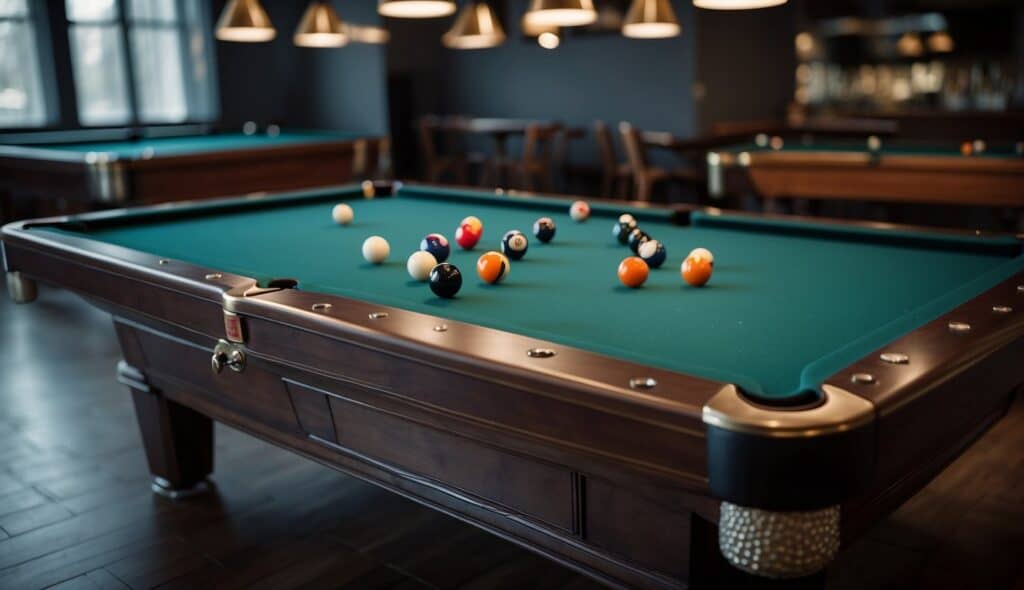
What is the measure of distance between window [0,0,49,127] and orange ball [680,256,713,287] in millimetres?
7819

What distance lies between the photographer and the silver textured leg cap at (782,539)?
3.73ft

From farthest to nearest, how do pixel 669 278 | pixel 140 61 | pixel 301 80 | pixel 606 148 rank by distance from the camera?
pixel 301 80
pixel 140 61
pixel 606 148
pixel 669 278

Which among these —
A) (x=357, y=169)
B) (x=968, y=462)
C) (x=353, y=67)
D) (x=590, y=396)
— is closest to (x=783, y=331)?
(x=590, y=396)

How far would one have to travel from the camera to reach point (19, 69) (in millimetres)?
7965

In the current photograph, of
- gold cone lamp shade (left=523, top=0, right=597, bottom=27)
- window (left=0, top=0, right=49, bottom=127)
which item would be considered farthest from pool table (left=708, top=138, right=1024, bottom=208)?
window (left=0, top=0, right=49, bottom=127)

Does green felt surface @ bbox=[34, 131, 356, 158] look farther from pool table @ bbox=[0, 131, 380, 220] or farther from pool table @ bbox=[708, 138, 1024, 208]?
pool table @ bbox=[708, 138, 1024, 208]

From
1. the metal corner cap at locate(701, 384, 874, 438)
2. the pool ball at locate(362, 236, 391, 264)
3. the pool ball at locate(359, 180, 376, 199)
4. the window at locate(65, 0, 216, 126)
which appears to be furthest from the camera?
the window at locate(65, 0, 216, 126)

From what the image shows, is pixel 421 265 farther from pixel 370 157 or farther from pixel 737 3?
pixel 370 157

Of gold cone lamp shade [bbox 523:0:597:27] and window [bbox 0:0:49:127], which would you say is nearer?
gold cone lamp shade [bbox 523:0:597:27]

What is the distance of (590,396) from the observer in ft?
3.98

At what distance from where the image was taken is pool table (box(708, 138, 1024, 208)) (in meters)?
3.93

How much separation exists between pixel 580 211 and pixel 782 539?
1.79 m

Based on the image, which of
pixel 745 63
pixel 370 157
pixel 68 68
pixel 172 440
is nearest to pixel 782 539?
pixel 172 440

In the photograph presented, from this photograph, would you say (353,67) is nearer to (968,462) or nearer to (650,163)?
(650,163)
